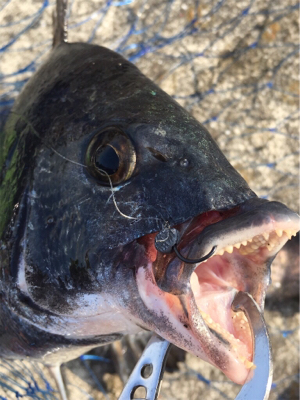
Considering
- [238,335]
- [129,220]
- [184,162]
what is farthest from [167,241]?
[238,335]

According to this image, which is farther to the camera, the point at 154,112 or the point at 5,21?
the point at 5,21

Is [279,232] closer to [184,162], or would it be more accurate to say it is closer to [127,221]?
[184,162]

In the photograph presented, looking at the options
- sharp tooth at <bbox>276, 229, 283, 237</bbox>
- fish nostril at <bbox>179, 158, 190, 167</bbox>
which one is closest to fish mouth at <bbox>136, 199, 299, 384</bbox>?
sharp tooth at <bbox>276, 229, 283, 237</bbox>

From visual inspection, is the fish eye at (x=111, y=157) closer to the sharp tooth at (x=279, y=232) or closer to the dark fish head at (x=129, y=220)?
the dark fish head at (x=129, y=220)

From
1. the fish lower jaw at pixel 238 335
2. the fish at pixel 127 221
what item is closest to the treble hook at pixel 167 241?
A: the fish at pixel 127 221

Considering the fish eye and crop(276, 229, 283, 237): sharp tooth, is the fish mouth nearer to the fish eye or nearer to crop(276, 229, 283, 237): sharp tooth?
crop(276, 229, 283, 237): sharp tooth

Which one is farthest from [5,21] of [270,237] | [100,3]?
[270,237]

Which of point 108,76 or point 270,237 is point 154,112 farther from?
point 270,237
